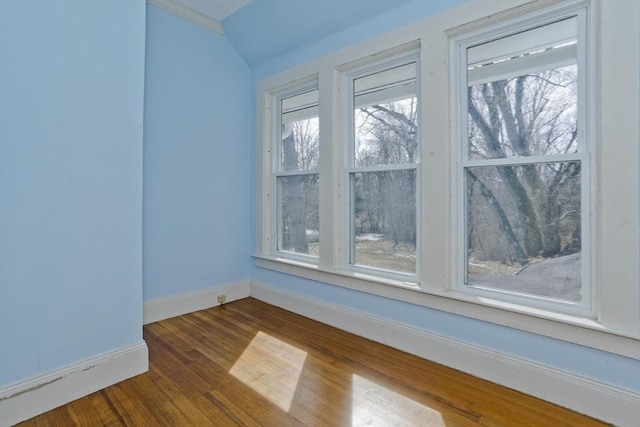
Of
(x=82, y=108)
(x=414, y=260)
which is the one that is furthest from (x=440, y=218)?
(x=82, y=108)

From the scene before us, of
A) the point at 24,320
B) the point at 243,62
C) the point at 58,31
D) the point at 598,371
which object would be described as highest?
the point at 243,62

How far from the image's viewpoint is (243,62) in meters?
3.45

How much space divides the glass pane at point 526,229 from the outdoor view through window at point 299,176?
139cm

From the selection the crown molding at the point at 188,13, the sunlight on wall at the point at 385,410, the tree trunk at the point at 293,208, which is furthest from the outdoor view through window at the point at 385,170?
the crown molding at the point at 188,13

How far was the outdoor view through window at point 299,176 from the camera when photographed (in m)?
3.07

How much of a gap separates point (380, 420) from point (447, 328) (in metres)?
0.79

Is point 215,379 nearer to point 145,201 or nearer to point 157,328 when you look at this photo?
point 157,328

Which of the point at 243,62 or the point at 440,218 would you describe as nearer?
the point at 440,218

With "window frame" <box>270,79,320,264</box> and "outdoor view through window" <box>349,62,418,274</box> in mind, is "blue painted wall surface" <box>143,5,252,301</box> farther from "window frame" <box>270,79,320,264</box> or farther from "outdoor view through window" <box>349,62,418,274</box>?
"outdoor view through window" <box>349,62,418,274</box>

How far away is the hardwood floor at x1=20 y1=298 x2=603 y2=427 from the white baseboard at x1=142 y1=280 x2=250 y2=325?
0.33 meters

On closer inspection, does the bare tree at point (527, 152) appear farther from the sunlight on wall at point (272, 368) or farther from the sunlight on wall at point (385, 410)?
the sunlight on wall at point (272, 368)

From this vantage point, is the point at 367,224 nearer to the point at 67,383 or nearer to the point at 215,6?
the point at 67,383

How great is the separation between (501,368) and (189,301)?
2558mm

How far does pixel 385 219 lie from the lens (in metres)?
2.56
